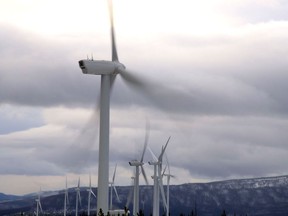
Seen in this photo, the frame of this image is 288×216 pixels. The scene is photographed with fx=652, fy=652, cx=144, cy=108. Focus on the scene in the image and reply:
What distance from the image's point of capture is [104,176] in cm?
10594

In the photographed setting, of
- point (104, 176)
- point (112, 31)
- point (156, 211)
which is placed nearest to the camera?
point (104, 176)

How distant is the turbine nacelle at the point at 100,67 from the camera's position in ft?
351

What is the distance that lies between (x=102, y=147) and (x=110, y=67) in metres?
13.4

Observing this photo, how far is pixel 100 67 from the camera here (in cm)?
10825

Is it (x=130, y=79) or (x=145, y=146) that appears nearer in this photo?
(x=130, y=79)

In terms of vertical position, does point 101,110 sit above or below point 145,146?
below

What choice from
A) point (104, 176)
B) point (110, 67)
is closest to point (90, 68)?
point (110, 67)

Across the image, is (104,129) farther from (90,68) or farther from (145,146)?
(145,146)

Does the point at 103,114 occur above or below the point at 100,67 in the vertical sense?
below

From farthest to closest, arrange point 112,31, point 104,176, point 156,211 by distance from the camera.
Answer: point 156,211, point 112,31, point 104,176

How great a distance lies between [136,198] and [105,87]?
8789 centimetres

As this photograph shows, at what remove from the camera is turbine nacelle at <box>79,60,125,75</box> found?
351 feet

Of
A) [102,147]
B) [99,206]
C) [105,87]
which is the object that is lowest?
[99,206]

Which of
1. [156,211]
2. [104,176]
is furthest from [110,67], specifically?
[156,211]
